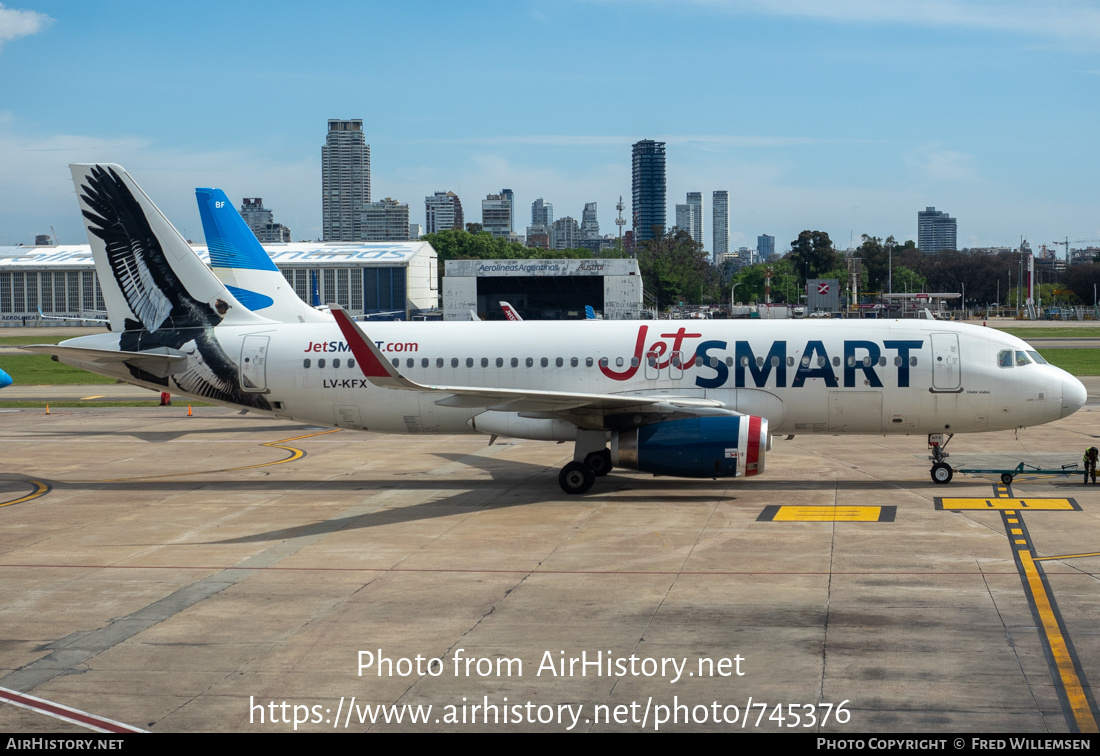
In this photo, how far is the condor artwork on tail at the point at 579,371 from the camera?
24750 millimetres

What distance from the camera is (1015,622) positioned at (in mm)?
14680

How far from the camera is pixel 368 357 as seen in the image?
22766 mm

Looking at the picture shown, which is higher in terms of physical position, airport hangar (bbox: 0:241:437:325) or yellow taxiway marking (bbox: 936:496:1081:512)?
airport hangar (bbox: 0:241:437:325)

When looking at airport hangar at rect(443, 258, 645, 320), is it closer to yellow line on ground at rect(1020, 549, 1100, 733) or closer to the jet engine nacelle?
the jet engine nacelle

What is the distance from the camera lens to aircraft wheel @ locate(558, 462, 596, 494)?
83.6 ft

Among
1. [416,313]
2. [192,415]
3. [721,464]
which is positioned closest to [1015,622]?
[721,464]

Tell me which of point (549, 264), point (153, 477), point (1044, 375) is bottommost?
point (153, 477)

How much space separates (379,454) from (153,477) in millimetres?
7300

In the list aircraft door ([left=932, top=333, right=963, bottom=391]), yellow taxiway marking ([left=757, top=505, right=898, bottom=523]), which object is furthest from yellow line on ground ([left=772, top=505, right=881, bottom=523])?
aircraft door ([left=932, top=333, right=963, bottom=391])

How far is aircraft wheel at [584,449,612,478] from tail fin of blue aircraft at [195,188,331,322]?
12989mm

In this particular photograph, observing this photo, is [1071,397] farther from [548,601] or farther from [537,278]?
[537,278]

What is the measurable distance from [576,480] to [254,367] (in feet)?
32.6

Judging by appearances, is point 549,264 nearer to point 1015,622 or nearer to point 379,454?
point 379,454

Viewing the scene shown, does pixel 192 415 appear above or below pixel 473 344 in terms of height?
below
